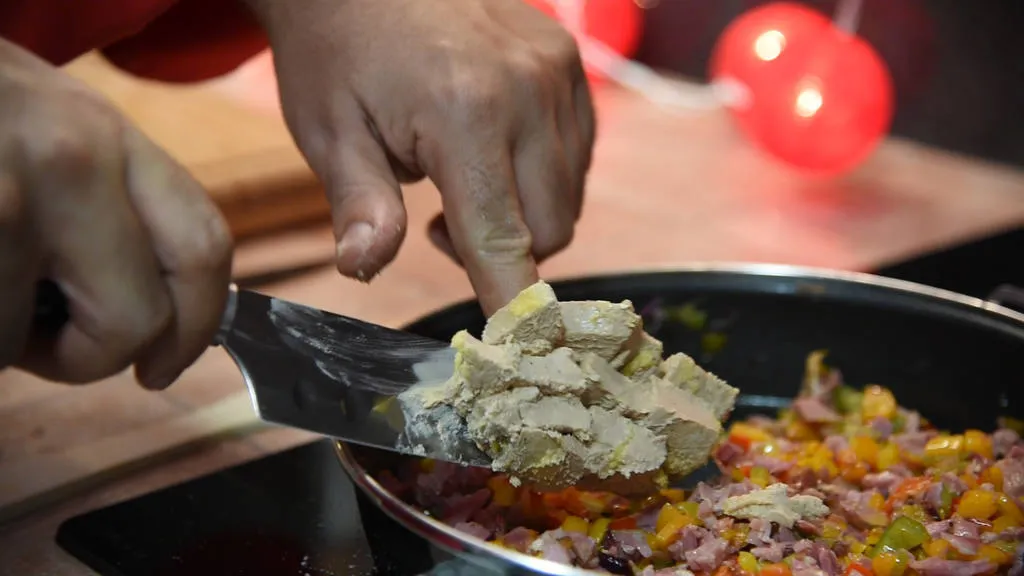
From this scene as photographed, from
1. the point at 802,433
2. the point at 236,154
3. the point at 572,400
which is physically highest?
the point at 572,400

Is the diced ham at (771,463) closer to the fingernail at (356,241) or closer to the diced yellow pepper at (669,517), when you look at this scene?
the diced yellow pepper at (669,517)

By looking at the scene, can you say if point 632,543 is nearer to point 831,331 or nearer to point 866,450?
point 866,450

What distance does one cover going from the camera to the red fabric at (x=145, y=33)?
976mm

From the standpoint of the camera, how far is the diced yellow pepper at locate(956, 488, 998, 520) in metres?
0.74

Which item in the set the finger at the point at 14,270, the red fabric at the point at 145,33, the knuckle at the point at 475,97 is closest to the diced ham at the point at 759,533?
the knuckle at the point at 475,97

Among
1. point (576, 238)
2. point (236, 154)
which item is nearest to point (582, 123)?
point (576, 238)

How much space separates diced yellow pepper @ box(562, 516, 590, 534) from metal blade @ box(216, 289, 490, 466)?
8 cm

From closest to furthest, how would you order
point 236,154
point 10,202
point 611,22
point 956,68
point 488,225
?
point 10,202
point 488,225
point 236,154
point 956,68
point 611,22

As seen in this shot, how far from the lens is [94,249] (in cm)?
55

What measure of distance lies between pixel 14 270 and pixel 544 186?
396 mm

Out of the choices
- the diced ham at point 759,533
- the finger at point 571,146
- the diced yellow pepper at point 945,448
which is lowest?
the diced ham at point 759,533

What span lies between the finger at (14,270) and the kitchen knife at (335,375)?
136 millimetres

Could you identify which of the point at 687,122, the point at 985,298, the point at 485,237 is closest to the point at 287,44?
the point at 485,237

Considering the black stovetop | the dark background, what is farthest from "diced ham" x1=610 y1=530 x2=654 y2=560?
the dark background
